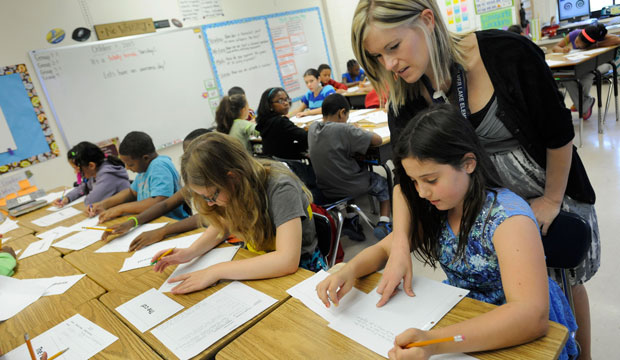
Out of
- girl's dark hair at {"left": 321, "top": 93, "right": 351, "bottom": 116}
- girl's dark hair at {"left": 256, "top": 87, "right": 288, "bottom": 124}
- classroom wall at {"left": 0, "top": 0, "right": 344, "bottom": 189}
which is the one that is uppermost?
classroom wall at {"left": 0, "top": 0, "right": 344, "bottom": 189}

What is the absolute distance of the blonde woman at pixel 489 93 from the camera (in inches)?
37.2

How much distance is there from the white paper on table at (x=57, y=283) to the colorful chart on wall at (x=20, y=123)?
254cm

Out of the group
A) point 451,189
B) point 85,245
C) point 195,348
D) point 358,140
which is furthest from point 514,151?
point 85,245

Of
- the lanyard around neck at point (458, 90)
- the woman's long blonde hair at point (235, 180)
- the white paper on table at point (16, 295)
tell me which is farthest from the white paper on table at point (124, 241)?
the lanyard around neck at point (458, 90)

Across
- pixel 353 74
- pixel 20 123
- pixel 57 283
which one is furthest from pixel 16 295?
pixel 353 74

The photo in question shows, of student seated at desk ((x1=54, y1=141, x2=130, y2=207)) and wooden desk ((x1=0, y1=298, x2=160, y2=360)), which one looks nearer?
wooden desk ((x1=0, y1=298, x2=160, y2=360))

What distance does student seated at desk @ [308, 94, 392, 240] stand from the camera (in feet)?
8.30

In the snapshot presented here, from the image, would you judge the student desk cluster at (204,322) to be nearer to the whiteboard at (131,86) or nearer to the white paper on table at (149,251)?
the white paper on table at (149,251)

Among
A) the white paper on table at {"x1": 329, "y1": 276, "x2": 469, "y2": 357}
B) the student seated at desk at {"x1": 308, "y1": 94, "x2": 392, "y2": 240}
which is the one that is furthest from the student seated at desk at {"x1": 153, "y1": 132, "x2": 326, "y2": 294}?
the student seated at desk at {"x1": 308, "y1": 94, "x2": 392, "y2": 240}

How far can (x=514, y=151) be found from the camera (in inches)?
41.3

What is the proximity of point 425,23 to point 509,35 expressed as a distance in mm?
230

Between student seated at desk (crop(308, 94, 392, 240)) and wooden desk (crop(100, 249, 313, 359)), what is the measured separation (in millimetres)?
1313

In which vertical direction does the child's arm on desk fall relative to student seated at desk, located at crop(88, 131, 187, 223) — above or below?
below

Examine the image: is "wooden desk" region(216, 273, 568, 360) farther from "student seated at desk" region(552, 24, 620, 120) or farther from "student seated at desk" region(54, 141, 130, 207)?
"student seated at desk" region(552, 24, 620, 120)
